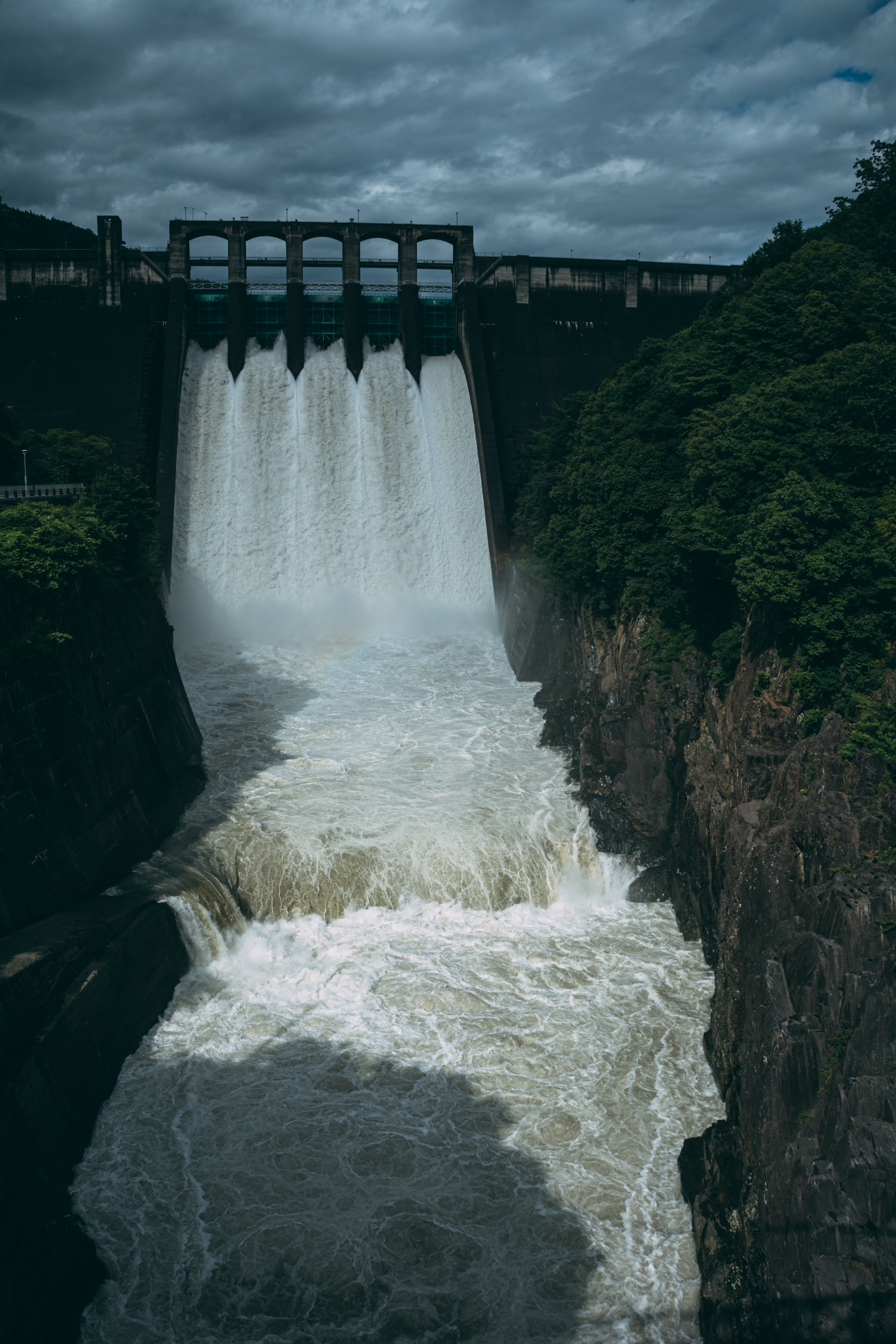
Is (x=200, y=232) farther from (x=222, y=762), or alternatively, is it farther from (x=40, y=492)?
(x=222, y=762)

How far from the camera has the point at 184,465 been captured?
1684 inches

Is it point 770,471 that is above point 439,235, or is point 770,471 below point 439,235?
below

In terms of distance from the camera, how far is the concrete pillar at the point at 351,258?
4638 centimetres

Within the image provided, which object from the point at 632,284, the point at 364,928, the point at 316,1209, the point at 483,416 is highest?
the point at 632,284

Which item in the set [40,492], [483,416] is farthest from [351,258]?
[40,492]

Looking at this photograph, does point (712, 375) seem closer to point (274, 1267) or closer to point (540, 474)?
point (540, 474)

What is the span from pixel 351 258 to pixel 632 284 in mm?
15027

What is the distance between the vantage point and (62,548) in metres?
21.0

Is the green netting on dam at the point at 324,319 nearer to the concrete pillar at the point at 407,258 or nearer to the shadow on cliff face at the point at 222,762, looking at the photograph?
the concrete pillar at the point at 407,258

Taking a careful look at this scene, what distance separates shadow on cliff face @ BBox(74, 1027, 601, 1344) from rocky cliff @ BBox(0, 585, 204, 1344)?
2.04 feet

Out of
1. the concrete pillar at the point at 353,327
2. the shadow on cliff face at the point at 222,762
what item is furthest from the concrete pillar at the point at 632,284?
the shadow on cliff face at the point at 222,762

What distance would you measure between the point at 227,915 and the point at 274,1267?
8.54 metres

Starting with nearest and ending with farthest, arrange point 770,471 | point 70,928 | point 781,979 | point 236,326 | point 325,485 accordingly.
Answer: point 781,979 → point 70,928 → point 770,471 → point 325,485 → point 236,326

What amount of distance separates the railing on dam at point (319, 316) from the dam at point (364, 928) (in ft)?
0.81
